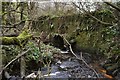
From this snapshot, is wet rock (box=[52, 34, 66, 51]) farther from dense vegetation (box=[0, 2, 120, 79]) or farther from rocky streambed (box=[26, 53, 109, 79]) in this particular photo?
rocky streambed (box=[26, 53, 109, 79])

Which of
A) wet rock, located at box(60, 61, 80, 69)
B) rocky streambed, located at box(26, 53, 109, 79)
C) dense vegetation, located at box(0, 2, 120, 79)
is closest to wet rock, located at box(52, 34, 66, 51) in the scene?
dense vegetation, located at box(0, 2, 120, 79)

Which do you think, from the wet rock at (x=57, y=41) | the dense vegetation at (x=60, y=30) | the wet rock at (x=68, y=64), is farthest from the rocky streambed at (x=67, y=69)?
the wet rock at (x=57, y=41)

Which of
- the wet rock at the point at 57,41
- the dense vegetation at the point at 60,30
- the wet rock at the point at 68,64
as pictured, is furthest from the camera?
the wet rock at the point at 57,41

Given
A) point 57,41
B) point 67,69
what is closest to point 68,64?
point 67,69

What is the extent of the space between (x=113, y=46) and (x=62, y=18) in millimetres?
2236

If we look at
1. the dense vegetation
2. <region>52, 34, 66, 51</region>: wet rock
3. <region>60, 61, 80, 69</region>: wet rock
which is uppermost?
the dense vegetation

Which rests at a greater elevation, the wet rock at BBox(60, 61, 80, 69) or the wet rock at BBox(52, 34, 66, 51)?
the wet rock at BBox(52, 34, 66, 51)

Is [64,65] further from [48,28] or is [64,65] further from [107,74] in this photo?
[48,28]

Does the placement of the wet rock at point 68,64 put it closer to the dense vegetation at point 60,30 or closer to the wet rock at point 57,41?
the dense vegetation at point 60,30

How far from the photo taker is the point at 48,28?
637cm

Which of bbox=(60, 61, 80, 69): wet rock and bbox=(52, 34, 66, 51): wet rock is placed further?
bbox=(52, 34, 66, 51): wet rock

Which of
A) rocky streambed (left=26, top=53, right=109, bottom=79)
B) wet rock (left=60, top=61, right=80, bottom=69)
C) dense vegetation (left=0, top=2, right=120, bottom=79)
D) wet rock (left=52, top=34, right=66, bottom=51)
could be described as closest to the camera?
dense vegetation (left=0, top=2, right=120, bottom=79)

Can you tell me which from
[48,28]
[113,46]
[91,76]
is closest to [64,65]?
[91,76]

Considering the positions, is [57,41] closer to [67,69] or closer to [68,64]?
[68,64]
